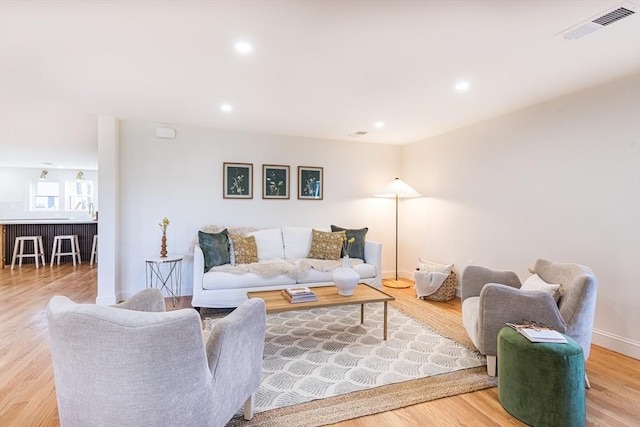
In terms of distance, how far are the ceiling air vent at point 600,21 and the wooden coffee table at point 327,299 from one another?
7.38ft

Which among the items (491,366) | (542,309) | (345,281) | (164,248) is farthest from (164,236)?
(542,309)

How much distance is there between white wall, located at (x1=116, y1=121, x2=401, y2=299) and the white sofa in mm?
482

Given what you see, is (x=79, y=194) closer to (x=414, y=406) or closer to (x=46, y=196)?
(x=46, y=196)

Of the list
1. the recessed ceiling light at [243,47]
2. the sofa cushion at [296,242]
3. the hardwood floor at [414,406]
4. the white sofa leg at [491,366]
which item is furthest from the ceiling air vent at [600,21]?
the sofa cushion at [296,242]

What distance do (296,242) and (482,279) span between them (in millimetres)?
2446

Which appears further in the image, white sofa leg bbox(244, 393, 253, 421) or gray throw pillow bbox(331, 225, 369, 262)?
gray throw pillow bbox(331, 225, 369, 262)

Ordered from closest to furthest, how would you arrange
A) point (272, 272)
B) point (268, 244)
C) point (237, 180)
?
point (272, 272) < point (268, 244) < point (237, 180)

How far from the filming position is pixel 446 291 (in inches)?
167

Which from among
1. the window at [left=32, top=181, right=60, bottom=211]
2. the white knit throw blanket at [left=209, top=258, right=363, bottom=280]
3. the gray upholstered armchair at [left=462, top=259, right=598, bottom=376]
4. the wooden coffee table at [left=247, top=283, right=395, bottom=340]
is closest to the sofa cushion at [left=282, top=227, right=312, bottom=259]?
the white knit throw blanket at [left=209, top=258, right=363, bottom=280]

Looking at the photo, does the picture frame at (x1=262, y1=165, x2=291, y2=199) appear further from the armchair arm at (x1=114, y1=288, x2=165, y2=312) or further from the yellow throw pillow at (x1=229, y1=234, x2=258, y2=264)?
the armchair arm at (x1=114, y1=288, x2=165, y2=312)

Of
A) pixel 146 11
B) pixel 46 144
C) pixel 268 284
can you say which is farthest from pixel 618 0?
pixel 46 144

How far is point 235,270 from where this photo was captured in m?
3.68

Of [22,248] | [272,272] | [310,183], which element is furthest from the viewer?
[22,248]

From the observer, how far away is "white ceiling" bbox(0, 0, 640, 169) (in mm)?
1876
